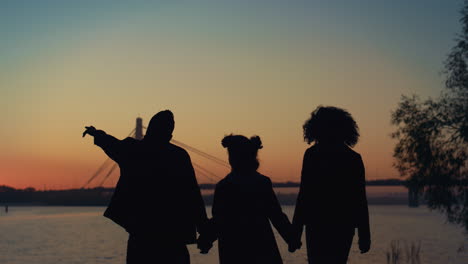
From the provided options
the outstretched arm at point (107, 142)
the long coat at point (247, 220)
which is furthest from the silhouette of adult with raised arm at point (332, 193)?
the outstretched arm at point (107, 142)

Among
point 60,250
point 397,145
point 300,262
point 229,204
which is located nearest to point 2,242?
point 60,250

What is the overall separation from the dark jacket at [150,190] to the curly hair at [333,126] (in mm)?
1254

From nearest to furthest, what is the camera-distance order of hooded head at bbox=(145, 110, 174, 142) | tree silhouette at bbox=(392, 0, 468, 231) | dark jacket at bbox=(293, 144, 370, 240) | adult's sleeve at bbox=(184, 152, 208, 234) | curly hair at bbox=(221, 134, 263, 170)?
1. hooded head at bbox=(145, 110, 174, 142)
2. adult's sleeve at bbox=(184, 152, 208, 234)
3. dark jacket at bbox=(293, 144, 370, 240)
4. curly hair at bbox=(221, 134, 263, 170)
5. tree silhouette at bbox=(392, 0, 468, 231)

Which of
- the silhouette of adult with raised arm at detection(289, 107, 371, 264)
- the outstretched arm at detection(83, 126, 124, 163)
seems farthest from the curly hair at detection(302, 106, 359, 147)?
the outstretched arm at detection(83, 126, 124, 163)

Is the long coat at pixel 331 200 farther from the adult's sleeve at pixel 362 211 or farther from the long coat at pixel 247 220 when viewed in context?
the long coat at pixel 247 220

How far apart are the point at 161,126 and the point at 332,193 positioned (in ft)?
5.31

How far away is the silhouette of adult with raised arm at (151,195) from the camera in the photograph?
16.7ft

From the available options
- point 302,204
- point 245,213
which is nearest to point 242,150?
point 245,213

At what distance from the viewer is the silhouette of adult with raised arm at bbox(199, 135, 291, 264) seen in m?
5.59

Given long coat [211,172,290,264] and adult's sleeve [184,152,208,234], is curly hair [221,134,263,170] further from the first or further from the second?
adult's sleeve [184,152,208,234]

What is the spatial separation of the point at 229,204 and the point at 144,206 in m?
0.93

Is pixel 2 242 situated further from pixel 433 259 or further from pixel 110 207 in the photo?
pixel 110 207

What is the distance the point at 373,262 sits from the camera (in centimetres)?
3481

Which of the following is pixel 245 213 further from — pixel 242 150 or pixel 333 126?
pixel 333 126
